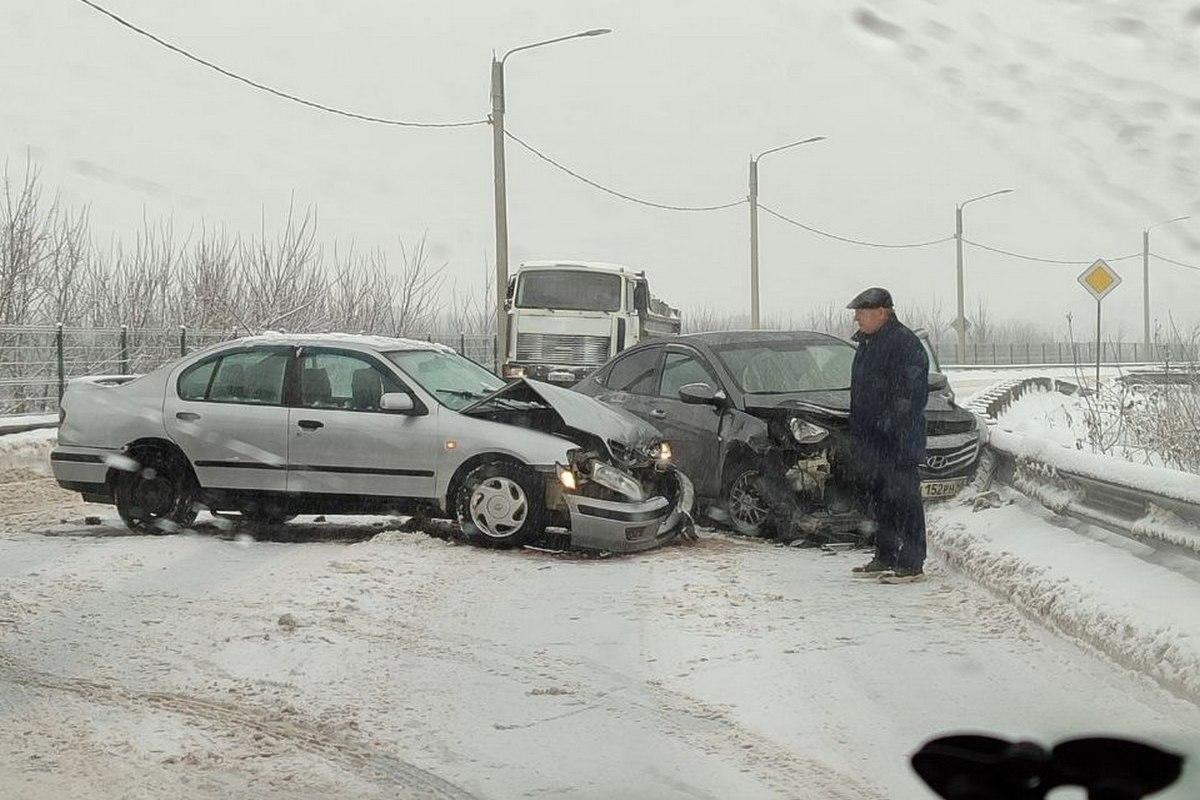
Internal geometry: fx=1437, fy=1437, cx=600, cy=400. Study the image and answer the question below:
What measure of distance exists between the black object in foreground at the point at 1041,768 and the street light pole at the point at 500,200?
75.9 ft

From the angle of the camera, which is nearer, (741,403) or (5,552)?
(5,552)

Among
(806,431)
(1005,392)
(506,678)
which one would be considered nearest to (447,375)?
Answer: (806,431)

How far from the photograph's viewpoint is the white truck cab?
24.9 m

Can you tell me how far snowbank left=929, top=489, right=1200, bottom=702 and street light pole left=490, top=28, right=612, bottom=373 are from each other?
15618 mm

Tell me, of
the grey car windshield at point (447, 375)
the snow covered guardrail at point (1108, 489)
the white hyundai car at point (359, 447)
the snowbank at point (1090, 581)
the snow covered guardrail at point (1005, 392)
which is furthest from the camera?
the snow covered guardrail at point (1005, 392)

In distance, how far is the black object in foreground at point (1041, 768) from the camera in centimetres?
173

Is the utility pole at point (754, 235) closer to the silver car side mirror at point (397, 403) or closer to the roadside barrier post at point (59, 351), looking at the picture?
the roadside barrier post at point (59, 351)

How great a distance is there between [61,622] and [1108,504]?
580cm

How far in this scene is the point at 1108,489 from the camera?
8266 millimetres

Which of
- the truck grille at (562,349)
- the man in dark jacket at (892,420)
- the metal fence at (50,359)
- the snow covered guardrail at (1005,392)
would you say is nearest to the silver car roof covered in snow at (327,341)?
the man in dark jacket at (892,420)

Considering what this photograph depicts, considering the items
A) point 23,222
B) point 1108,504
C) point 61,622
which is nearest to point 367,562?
point 61,622

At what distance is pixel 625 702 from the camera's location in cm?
577

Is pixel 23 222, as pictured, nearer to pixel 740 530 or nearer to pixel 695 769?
pixel 740 530

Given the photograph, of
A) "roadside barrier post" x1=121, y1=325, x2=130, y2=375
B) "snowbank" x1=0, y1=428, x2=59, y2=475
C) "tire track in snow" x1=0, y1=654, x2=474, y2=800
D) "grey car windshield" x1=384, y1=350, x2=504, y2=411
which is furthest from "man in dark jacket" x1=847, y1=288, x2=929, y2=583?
"roadside barrier post" x1=121, y1=325, x2=130, y2=375
